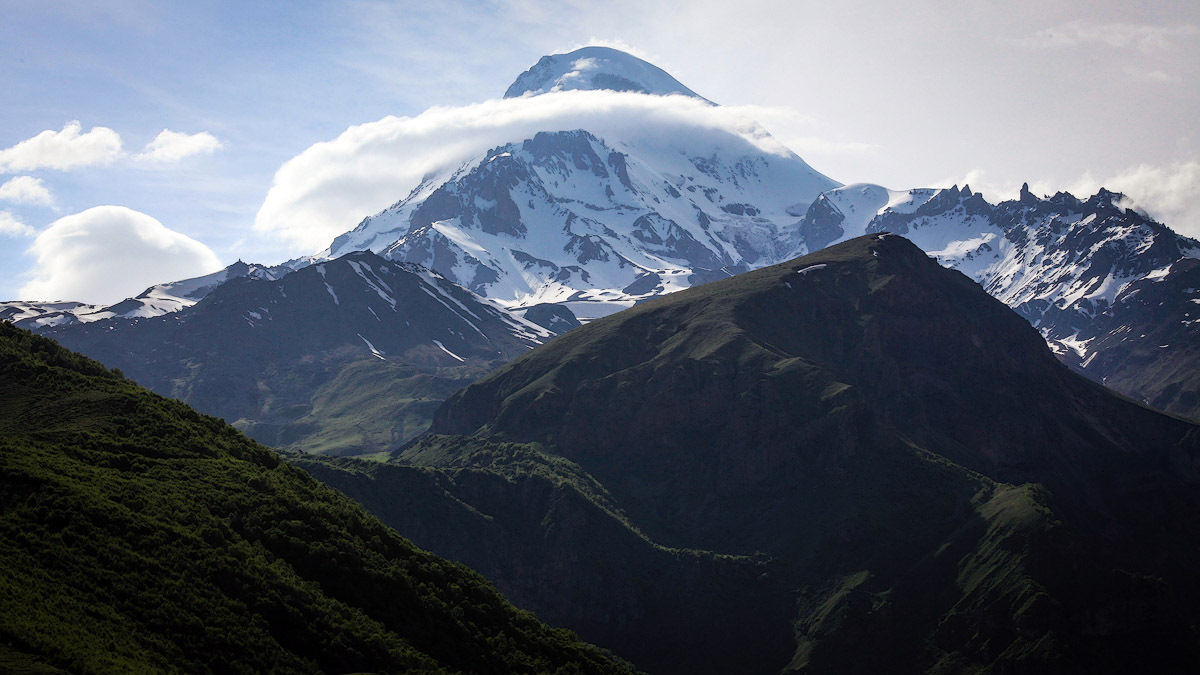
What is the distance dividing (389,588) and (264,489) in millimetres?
24994

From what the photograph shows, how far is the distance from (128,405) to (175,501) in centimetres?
3125

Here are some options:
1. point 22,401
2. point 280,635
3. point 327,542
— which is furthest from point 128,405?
point 280,635

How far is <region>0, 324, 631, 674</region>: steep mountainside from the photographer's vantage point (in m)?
112

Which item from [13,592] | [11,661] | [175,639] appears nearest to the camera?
[11,661]

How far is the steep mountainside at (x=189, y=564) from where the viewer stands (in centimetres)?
11238

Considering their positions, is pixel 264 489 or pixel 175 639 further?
pixel 264 489

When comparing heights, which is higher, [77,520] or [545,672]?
[77,520]

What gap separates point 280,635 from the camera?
129875mm

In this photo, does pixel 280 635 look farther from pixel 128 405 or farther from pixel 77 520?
pixel 128 405

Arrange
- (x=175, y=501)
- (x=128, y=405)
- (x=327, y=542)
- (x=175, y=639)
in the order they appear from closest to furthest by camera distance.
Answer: (x=175, y=639) → (x=175, y=501) → (x=327, y=542) → (x=128, y=405)

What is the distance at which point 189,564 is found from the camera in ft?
431

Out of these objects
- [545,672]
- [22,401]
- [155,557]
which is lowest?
[545,672]

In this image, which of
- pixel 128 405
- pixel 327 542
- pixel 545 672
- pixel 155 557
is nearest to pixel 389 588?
pixel 327 542

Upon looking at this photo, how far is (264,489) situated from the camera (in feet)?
547
